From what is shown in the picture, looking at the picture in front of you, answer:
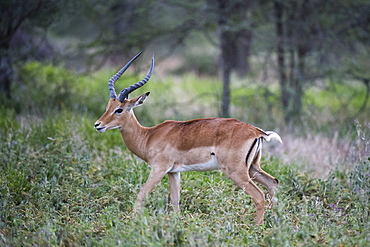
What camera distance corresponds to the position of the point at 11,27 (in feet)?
30.2

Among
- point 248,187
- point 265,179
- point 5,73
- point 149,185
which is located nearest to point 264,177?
point 265,179

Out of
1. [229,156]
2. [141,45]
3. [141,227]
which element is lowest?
[141,227]

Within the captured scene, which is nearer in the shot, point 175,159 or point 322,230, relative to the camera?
point 322,230

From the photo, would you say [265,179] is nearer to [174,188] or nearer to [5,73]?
[174,188]

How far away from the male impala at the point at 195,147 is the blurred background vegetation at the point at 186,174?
0.64ft

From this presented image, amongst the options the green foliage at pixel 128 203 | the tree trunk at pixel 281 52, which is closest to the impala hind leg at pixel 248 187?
the green foliage at pixel 128 203

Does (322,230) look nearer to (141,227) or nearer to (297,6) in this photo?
(141,227)

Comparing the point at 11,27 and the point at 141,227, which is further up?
the point at 11,27

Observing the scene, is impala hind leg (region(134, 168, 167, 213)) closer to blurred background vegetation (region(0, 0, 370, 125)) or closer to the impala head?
the impala head

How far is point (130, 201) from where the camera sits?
4.45 m

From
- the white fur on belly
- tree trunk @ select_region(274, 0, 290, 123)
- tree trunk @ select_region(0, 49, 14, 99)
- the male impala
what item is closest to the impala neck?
the male impala

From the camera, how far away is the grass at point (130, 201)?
3662mm

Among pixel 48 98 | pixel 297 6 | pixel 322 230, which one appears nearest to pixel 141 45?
pixel 48 98

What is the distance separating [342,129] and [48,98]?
19.1ft
